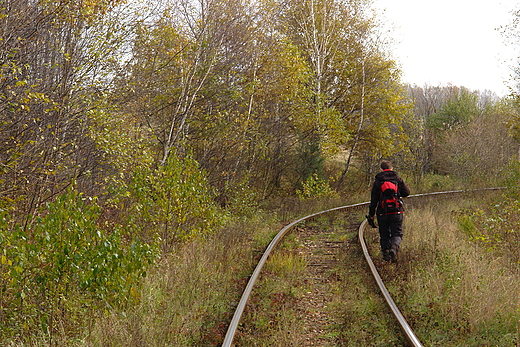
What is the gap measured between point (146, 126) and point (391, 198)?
8.78 metres

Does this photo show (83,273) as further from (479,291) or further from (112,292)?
(479,291)

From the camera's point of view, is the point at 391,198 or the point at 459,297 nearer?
the point at 459,297

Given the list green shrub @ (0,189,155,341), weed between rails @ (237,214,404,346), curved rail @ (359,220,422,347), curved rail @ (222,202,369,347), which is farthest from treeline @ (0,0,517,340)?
curved rail @ (359,220,422,347)

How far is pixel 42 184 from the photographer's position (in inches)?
332

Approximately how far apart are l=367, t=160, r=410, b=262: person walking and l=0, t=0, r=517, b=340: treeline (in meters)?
3.90

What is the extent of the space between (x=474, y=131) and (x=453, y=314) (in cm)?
3301

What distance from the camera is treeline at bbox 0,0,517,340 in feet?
19.8

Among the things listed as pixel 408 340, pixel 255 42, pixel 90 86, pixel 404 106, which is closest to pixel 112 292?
pixel 408 340

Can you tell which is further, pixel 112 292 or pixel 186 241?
pixel 186 241

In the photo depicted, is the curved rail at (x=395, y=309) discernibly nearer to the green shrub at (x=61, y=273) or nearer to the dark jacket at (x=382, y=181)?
the dark jacket at (x=382, y=181)

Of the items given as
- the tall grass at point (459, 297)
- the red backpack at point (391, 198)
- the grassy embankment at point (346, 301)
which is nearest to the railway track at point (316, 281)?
the grassy embankment at point (346, 301)

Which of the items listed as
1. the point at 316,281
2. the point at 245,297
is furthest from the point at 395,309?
the point at 316,281

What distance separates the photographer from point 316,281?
8.84 m

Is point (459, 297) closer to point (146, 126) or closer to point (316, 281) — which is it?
point (316, 281)
